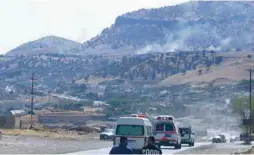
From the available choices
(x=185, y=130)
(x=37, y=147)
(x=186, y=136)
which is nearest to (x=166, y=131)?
(x=37, y=147)

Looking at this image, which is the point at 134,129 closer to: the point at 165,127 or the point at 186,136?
the point at 165,127

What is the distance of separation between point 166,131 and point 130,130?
1264cm

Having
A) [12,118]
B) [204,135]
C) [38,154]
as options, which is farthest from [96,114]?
[38,154]

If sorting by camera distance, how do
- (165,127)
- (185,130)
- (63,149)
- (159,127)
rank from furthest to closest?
1. (185,130)
2. (165,127)
3. (159,127)
4. (63,149)

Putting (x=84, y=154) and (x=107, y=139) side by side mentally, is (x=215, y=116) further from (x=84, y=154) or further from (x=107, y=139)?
(x=84, y=154)

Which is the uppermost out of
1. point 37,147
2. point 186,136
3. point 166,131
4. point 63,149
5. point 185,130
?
point 166,131

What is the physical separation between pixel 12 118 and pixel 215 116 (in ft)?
265

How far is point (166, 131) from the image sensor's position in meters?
52.0

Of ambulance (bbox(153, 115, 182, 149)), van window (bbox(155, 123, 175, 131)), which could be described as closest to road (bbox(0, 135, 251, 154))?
ambulance (bbox(153, 115, 182, 149))

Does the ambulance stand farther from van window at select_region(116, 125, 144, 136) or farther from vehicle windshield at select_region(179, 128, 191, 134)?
van window at select_region(116, 125, 144, 136)

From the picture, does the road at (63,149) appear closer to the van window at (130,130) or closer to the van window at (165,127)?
the van window at (165,127)

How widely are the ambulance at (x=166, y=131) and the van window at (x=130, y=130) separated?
11.7 m

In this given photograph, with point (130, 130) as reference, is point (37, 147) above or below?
below

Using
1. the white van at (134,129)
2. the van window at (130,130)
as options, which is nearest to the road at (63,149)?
the van window at (130,130)
